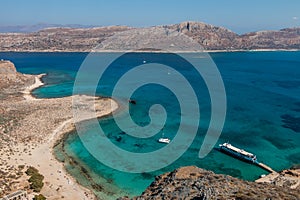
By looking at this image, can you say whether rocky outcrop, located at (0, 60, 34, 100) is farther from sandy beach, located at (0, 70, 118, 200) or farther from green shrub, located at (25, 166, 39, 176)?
green shrub, located at (25, 166, 39, 176)

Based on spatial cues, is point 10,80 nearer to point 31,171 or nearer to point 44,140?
point 44,140

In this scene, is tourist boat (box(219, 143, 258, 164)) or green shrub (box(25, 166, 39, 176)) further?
tourist boat (box(219, 143, 258, 164))

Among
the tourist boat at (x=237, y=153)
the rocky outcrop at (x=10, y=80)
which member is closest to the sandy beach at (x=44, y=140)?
the rocky outcrop at (x=10, y=80)

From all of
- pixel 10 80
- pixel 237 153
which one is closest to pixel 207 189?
pixel 237 153

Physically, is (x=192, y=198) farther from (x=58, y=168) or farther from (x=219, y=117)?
(x=219, y=117)

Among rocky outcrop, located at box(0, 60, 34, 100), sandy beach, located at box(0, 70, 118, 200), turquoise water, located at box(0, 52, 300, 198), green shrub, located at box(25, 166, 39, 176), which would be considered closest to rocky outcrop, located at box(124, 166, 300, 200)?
turquoise water, located at box(0, 52, 300, 198)

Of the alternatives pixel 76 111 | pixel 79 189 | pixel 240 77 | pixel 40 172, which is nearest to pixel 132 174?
pixel 79 189
